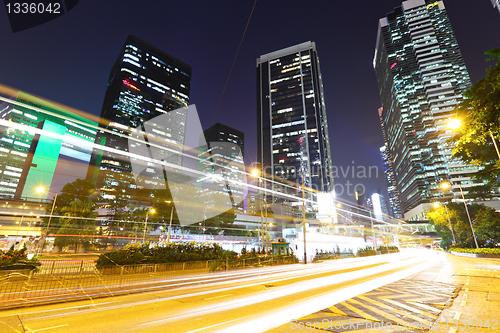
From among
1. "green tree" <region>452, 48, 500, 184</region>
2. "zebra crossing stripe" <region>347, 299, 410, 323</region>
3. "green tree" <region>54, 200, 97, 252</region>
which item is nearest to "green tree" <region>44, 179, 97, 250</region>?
"green tree" <region>54, 200, 97, 252</region>

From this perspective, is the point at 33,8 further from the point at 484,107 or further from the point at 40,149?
the point at 40,149

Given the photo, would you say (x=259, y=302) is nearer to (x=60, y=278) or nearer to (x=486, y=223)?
(x=60, y=278)

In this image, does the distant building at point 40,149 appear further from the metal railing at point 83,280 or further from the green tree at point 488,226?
the green tree at point 488,226

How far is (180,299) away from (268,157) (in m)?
147

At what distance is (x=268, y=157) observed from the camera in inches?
6112

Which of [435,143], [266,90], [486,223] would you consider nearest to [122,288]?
[486,223]

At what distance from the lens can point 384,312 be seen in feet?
23.4

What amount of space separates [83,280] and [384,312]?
15.9 m

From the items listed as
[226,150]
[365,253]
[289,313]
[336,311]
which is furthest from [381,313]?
[226,150]

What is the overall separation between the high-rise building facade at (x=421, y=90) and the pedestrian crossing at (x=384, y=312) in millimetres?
147992

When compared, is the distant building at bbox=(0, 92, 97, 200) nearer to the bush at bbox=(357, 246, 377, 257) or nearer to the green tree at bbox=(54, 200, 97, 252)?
the green tree at bbox=(54, 200, 97, 252)

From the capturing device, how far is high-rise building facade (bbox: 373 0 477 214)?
137 m

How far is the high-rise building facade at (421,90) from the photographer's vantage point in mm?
136750

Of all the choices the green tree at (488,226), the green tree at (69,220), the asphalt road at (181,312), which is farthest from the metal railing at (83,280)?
the green tree at (488,226)
